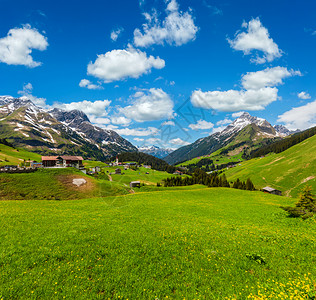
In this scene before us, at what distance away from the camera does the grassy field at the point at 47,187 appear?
41.8 metres

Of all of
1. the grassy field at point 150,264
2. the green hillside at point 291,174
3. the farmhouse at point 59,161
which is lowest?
the green hillside at point 291,174

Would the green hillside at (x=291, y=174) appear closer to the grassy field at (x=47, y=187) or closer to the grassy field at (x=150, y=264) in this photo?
the grassy field at (x=150, y=264)

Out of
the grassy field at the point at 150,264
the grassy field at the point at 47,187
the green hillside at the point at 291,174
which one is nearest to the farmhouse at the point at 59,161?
the grassy field at the point at 47,187

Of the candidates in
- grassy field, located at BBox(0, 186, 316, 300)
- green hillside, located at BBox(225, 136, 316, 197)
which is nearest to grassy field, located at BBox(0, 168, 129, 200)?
grassy field, located at BBox(0, 186, 316, 300)

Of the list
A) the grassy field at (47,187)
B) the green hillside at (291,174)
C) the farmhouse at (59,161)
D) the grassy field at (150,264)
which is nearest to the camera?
the grassy field at (150,264)

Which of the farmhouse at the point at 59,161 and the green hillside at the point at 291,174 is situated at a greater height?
the farmhouse at the point at 59,161

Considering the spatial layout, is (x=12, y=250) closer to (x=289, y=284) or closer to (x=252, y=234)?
(x=289, y=284)

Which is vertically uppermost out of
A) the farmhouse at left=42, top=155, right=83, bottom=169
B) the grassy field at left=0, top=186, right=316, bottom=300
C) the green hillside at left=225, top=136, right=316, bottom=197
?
the farmhouse at left=42, top=155, right=83, bottom=169

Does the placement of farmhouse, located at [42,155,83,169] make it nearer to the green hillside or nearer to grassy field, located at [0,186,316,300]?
grassy field, located at [0,186,316,300]

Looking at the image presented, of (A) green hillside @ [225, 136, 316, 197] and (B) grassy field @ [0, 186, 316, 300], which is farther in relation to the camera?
(A) green hillside @ [225, 136, 316, 197]

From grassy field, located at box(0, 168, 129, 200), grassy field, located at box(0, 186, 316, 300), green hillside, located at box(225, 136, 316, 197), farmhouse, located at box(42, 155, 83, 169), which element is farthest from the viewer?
green hillside, located at box(225, 136, 316, 197)

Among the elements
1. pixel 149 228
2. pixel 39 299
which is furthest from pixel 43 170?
pixel 39 299

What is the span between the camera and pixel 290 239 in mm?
15328

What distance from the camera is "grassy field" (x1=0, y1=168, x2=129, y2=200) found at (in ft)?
137
